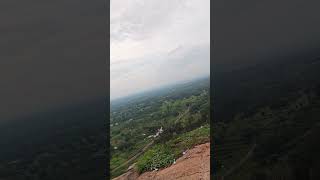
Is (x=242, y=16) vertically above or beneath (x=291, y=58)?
above

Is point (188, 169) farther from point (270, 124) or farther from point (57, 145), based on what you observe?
point (57, 145)

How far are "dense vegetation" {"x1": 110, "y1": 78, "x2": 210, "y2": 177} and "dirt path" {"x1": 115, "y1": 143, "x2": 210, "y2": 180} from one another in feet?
0.23

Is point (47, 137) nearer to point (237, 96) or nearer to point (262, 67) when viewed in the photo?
point (237, 96)

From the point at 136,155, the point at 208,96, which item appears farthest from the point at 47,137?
the point at 208,96

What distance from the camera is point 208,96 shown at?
4801mm

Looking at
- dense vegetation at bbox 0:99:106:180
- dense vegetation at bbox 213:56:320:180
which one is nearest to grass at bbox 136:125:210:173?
dense vegetation at bbox 213:56:320:180

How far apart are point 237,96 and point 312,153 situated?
98 centimetres

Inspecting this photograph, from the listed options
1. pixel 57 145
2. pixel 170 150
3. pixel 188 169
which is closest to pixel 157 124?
pixel 170 150

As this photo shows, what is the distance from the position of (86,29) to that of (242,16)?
1676 millimetres

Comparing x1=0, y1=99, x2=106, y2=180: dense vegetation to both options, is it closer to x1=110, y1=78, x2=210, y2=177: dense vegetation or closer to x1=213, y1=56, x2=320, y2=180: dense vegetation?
x1=110, y1=78, x2=210, y2=177: dense vegetation

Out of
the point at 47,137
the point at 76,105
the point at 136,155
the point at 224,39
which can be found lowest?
the point at 136,155

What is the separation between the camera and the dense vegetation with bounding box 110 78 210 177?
177 inches

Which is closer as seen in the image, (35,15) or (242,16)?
(35,15)

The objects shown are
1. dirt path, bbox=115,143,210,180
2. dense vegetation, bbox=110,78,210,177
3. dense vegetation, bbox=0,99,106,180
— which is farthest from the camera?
dirt path, bbox=115,143,210,180
